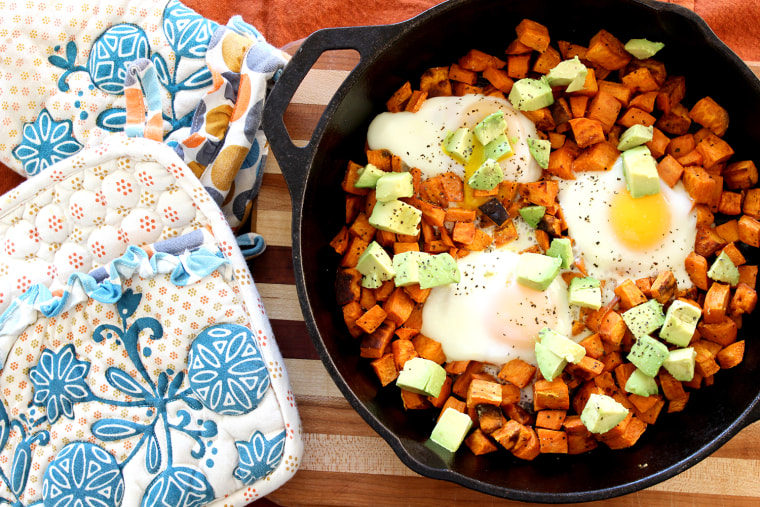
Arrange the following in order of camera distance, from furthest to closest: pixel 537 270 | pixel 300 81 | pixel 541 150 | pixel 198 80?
pixel 198 80 → pixel 541 150 → pixel 537 270 → pixel 300 81

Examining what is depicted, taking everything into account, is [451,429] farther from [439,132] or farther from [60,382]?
[60,382]

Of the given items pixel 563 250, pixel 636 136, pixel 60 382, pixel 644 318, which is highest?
pixel 636 136

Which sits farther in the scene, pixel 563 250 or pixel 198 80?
pixel 198 80

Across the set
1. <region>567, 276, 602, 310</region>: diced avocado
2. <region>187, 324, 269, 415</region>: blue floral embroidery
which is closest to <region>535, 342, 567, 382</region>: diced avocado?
<region>567, 276, 602, 310</region>: diced avocado

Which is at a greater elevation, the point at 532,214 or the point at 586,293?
the point at 532,214

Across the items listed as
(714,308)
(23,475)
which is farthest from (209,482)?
(714,308)

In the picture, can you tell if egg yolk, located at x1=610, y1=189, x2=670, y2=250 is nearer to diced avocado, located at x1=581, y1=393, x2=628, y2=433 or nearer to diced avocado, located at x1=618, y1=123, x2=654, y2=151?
diced avocado, located at x1=618, y1=123, x2=654, y2=151

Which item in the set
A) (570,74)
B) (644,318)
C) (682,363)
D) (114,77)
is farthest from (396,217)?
(114,77)
